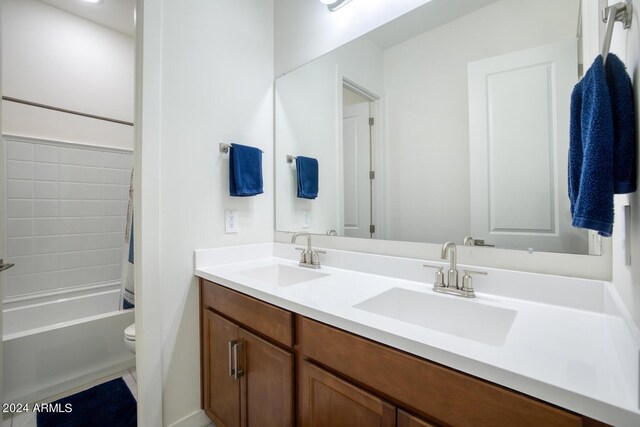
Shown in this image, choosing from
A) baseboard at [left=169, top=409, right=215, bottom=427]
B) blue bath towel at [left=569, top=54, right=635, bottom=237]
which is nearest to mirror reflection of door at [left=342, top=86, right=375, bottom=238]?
blue bath towel at [left=569, top=54, right=635, bottom=237]

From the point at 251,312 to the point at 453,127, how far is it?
113 centimetres

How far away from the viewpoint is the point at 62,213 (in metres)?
2.17

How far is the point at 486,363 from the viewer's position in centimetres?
52

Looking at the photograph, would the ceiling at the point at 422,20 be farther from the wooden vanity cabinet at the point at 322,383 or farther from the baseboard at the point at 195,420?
the baseboard at the point at 195,420

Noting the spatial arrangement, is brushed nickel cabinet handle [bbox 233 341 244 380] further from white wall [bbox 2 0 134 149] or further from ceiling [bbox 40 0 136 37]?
ceiling [bbox 40 0 136 37]

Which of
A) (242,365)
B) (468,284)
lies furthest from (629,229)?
(242,365)

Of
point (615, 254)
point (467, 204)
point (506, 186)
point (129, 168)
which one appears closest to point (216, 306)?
point (467, 204)

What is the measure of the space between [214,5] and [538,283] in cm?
199

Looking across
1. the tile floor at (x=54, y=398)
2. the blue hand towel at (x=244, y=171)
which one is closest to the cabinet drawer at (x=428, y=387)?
the blue hand towel at (x=244, y=171)

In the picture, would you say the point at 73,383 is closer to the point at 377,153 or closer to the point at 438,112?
the point at 377,153

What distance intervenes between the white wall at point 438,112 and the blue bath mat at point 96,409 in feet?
5.73

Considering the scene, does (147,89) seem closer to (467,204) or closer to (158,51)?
(158,51)

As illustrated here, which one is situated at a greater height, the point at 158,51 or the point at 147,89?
the point at 158,51

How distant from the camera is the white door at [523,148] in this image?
0.91m
